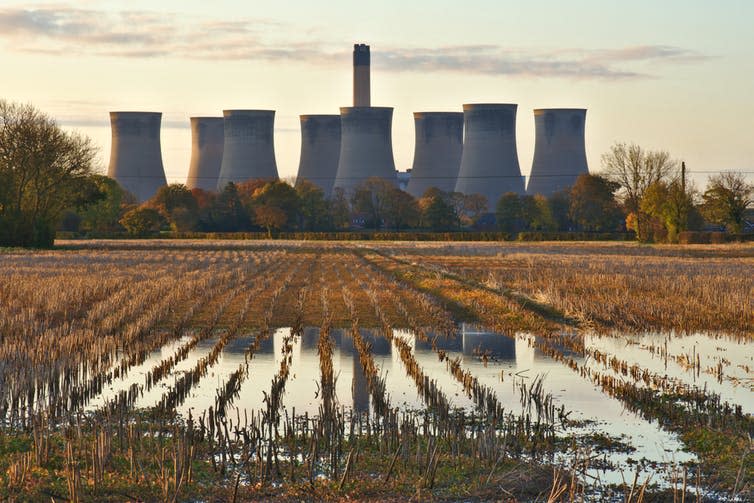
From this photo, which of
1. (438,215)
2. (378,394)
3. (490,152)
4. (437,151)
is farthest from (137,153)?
(378,394)

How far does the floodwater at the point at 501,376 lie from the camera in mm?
6695

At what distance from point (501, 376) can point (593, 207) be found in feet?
243

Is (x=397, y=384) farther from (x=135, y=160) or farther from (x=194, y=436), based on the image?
(x=135, y=160)

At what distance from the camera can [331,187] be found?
95250 millimetres

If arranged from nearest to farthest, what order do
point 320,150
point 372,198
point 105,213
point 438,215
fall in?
point 105,213 < point 438,215 < point 372,198 < point 320,150

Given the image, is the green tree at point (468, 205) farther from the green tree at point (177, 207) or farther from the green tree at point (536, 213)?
the green tree at point (177, 207)

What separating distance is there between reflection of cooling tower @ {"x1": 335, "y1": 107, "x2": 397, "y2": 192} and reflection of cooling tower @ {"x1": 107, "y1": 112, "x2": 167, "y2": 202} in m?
16.1

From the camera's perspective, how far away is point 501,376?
31.1ft

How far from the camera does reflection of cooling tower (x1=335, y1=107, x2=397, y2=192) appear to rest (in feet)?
288

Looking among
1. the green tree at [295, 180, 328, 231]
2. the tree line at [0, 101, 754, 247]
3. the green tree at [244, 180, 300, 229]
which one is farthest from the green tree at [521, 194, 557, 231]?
the green tree at [244, 180, 300, 229]

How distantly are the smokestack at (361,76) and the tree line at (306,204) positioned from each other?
499 inches

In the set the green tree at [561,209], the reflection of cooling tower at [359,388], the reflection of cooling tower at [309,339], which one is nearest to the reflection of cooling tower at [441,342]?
the reflection of cooling tower at [309,339]

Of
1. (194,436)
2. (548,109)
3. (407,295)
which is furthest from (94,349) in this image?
(548,109)

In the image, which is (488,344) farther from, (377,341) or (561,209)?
(561,209)
